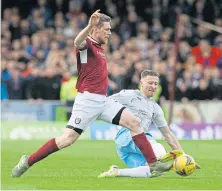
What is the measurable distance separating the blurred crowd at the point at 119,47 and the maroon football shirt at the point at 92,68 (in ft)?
41.0

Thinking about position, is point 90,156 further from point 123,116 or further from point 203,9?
point 203,9

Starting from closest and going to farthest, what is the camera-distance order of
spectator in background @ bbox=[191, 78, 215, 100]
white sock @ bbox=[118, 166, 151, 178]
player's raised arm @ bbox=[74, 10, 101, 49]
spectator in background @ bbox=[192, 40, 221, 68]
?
1. player's raised arm @ bbox=[74, 10, 101, 49]
2. white sock @ bbox=[118, 166, 151, 178]
3. spectator in background @ bbox=[191, 78, 215, 100]
4. spectator in background @ bbox=[192, 40, 221, 68]

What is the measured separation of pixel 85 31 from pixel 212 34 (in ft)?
61.7

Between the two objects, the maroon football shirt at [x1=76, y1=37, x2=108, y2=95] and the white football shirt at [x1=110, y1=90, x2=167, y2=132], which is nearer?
the maroon football shirt at [x1=76, y1=37, x2=108, y2=95]

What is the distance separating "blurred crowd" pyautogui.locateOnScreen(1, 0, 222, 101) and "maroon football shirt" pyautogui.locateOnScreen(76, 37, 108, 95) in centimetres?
1248

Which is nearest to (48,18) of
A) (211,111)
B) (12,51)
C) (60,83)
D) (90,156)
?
(12,51)

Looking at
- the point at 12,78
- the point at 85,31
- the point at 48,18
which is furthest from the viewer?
the point at 48,18

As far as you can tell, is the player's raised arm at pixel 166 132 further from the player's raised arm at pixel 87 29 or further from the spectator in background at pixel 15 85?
the spectator in background at pixel 15 85

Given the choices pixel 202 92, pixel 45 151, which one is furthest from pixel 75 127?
pixel 202 92

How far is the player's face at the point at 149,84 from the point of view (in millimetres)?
12125

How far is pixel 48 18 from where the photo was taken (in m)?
29.0

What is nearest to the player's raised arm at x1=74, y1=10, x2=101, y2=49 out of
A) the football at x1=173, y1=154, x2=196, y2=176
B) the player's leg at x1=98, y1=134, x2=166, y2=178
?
the player's leg at x1=98, y1=134, x2=166, y2=178

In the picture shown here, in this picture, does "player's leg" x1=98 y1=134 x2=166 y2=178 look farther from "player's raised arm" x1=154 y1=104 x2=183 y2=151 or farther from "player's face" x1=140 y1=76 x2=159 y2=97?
"player's face" x1=140 y1=76 x2=159 y2=97

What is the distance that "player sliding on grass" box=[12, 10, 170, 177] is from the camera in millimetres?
→ 11648
